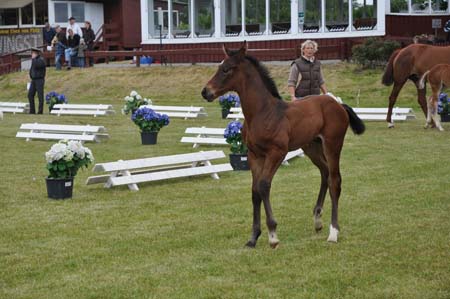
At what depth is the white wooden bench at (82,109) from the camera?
26156 millimetres

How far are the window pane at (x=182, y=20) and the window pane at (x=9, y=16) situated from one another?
1185cm

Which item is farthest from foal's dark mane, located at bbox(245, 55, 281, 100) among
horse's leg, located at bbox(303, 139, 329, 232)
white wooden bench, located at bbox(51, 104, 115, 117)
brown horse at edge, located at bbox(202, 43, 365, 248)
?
white wooden bench, located at bbox(51, 104, 115, 117)

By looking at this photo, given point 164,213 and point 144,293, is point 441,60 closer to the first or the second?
point 164,213

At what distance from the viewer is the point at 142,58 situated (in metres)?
38.6

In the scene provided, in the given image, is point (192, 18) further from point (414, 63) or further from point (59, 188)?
point (59, 188)

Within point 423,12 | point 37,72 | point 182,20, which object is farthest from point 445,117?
point 182,20

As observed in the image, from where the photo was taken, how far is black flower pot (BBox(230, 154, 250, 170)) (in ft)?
47.6

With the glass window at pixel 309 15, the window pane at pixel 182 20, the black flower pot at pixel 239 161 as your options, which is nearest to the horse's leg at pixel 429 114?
the black flower pot at pixel 239 161

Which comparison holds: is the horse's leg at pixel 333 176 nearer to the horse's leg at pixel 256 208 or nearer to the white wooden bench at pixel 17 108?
the horse's leg at pixel 256 208

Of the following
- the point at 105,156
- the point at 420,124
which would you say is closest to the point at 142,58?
the point at 420,124

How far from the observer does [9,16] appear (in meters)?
49.3

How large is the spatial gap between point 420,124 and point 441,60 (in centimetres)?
173

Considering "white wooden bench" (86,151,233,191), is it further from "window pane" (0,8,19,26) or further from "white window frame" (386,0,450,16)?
"window pane" (0,8,19,26)

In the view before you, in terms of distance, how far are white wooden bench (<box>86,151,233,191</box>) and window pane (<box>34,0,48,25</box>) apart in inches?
1386
